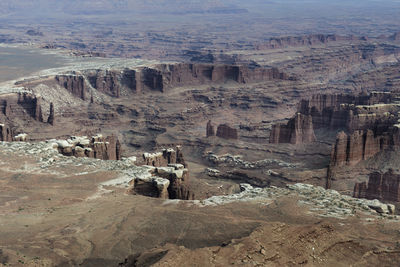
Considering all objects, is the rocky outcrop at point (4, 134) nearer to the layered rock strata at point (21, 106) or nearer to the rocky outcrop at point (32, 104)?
the layered rock strata at point (21, 106)

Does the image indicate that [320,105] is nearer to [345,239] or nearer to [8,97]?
[8,97]

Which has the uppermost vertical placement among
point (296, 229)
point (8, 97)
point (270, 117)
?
point (296, 229)

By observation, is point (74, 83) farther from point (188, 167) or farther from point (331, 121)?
point (331, 121)

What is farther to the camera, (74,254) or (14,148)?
(14,148)

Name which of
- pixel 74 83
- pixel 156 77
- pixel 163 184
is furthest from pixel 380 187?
pixel 156 77

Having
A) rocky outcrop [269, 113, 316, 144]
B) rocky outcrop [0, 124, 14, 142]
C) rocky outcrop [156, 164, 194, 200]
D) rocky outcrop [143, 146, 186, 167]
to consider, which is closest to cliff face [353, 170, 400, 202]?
rocky outcrop [143, 146, 186, 167]

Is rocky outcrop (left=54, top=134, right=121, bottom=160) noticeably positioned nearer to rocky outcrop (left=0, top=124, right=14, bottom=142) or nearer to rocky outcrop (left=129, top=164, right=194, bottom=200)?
rocky outcrop (left=129, top=164, right=194, bottom=200)

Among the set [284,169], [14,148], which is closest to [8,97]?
[14,148]
